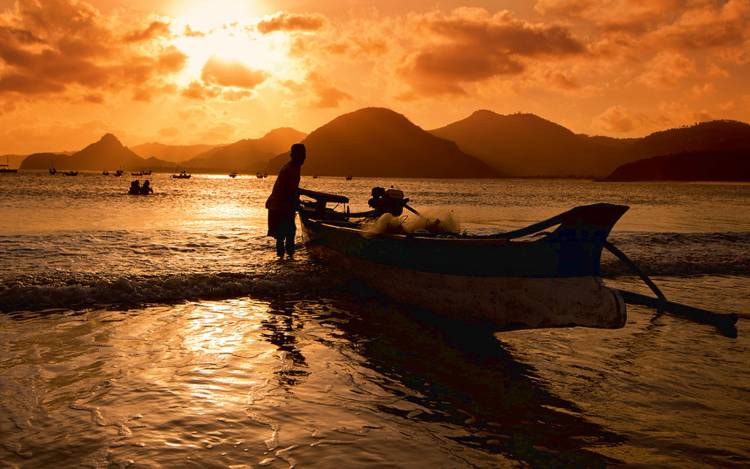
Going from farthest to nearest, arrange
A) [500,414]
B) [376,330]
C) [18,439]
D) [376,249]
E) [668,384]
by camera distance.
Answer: [376,249], [376,330], [668,384], [500,414], [18,439]

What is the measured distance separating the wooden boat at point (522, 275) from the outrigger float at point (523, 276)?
12 millimetres

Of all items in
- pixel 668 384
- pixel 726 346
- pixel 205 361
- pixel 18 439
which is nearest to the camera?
pixel 18 439

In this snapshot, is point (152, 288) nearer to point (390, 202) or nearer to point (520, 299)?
point (390, 202)

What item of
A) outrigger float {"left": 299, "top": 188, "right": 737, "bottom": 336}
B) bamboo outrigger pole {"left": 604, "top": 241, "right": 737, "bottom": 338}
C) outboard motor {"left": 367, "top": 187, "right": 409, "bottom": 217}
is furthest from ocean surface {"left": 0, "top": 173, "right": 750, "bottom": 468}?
outboard motor {"left": 367, "top": 187, "right": 409, "bottom": 217}

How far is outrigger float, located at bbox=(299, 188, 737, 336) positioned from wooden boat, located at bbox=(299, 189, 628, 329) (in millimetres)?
12

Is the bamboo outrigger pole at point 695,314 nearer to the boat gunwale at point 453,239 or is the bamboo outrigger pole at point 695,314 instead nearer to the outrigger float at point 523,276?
the outrigger float at point 523,276

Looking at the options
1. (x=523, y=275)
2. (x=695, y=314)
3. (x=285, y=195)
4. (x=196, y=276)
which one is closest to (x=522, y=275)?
(x=523, y=275)

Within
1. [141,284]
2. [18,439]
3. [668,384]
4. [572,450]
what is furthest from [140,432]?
[141,284]

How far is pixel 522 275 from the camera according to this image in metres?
7.15

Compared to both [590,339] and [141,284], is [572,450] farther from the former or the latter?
[141,284]

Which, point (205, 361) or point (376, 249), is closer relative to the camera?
point (205, 361)

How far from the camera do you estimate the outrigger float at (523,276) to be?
6680mm

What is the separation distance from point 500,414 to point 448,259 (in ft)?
10.1

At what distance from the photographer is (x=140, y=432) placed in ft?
15.3
